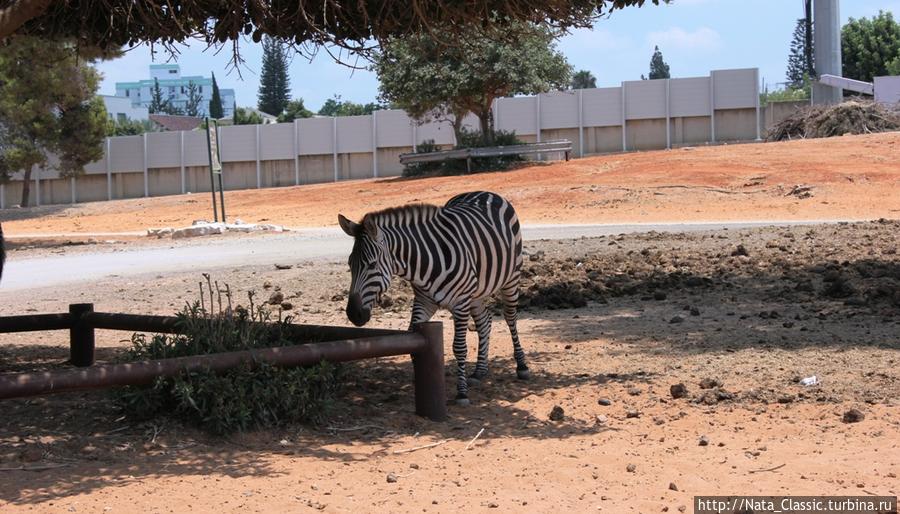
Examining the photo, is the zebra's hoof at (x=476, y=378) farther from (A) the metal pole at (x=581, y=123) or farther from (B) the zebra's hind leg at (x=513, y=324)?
(A) the metal pole at (x=581, y=123)

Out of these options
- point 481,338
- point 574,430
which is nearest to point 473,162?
point 481,338

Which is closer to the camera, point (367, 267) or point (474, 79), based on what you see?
point (367, 267)

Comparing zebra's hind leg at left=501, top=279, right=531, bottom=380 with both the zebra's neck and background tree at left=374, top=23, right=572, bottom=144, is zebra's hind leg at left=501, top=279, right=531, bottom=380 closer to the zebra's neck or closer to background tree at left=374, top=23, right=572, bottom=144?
the zebra's neck

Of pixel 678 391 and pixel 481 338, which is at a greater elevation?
pixel 481 338

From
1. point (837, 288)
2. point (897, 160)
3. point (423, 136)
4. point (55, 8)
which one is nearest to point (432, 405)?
point (55, 8)

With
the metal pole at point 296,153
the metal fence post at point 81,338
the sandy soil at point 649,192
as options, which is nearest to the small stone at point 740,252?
the sandy soil at point 649,192

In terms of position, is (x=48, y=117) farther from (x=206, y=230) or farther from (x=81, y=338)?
(x=81, y=338)

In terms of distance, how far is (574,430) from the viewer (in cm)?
727

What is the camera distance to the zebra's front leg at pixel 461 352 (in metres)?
8.14

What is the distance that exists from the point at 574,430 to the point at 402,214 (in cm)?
231

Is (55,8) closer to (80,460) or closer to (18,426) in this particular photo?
(18,426)

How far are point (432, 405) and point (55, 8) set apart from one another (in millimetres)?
5389

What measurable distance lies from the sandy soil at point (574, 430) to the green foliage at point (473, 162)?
28999 mm

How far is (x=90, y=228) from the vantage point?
35406 mm
